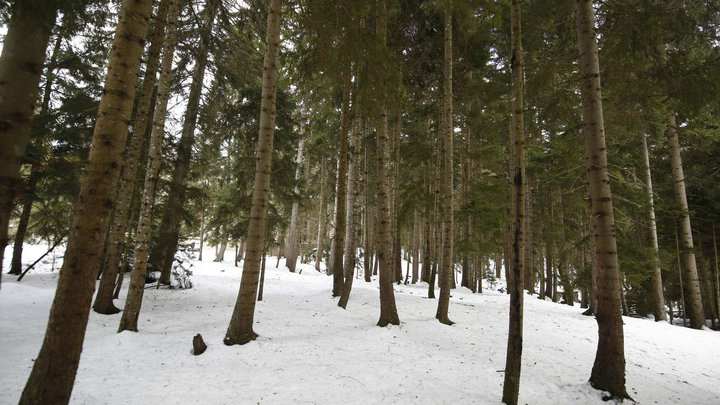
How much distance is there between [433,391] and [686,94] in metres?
7.10

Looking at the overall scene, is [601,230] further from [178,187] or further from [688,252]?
[178,187]

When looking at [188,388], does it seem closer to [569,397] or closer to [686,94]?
[569,397]

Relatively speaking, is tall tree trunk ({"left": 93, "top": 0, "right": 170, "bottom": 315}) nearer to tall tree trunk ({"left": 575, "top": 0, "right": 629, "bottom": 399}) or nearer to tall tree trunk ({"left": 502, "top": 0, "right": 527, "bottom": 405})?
tall tree trunk ({"left": 502, "top": 0, "right": 527, "bottom": 405})

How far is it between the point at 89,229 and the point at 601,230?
688 cm

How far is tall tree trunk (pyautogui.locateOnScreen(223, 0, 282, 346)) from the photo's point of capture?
679 cm

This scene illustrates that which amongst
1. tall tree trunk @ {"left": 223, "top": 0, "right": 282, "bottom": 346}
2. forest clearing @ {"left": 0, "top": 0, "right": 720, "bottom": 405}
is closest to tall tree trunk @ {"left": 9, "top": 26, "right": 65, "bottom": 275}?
forest clearing @ {"left": 0, "top": 0, "right": 720, "bottom": 405}

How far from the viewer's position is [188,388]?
5.08 m

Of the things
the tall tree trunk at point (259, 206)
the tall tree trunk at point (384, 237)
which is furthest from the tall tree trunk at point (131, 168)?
the tall tree trunk at point (384, 237)

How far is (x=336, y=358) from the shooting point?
6246 millimetres

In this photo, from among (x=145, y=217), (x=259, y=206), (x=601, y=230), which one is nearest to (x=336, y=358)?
(x=259, y=206)

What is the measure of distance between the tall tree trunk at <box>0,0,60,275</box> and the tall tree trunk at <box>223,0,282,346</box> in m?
4.40

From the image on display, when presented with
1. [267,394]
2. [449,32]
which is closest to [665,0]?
[449,32]

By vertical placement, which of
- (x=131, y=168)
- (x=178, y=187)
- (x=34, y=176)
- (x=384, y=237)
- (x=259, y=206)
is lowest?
(x=384, y=237)

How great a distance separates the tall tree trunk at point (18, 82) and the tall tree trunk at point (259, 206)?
4403 millimetres
